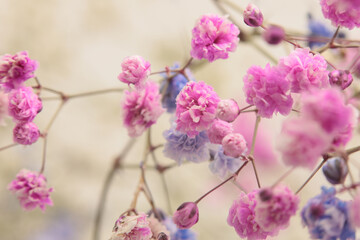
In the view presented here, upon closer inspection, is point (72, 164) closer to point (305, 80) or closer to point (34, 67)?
point (34, 67)

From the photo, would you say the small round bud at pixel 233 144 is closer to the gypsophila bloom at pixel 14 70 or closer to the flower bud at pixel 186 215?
the flower bud at pixel 186 215

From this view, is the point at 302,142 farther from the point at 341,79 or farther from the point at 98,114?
the point at 98,114

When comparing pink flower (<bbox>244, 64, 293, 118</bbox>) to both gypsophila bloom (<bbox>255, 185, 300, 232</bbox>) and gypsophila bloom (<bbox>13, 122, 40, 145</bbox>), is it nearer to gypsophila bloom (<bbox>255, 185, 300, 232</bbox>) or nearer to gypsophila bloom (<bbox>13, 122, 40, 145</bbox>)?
gypsophila bloom (<bbox>255, 185, 300, 232</bbox>)

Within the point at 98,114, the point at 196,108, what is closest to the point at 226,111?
the point at 196,108

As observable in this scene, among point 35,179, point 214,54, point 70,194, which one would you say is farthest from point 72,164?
point 214,54

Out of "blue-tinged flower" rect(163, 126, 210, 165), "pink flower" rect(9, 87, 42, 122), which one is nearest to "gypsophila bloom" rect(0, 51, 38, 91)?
"pink flower" rect(9, 87, 42, 122)
